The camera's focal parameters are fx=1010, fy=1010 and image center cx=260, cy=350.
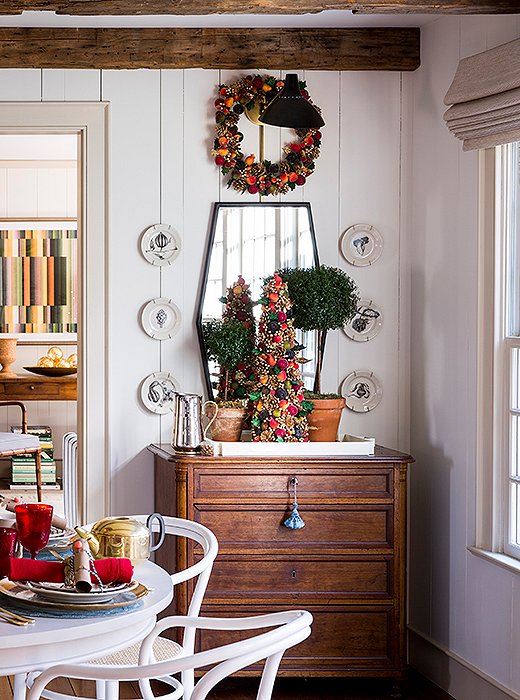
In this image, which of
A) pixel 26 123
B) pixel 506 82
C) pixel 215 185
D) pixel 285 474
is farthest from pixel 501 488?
pixel 26 123

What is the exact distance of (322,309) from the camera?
Answer: 13.3ft

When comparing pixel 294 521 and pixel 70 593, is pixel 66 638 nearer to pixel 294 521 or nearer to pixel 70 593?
pixel 70 593

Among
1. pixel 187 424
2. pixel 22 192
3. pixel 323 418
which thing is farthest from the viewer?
pixel 22 192

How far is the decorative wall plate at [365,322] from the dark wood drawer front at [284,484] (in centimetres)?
74

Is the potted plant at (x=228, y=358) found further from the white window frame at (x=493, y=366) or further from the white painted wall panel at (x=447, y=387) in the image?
the white window frame at (x=493, y=366)

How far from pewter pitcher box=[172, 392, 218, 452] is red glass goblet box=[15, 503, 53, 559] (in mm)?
1517

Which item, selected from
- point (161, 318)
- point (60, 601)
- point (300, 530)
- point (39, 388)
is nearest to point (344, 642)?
point (300, 530)

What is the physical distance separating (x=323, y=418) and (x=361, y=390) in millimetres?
421

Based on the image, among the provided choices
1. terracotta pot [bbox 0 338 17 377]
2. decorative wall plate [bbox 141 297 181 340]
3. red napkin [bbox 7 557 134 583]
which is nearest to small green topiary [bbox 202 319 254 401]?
decorative wall plate [bbox 141 297 181 340]

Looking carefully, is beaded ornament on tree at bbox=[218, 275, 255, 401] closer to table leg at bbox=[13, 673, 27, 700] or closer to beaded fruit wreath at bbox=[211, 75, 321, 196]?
beaded fruit wreath at bbox=[211, 75, 321, 196]

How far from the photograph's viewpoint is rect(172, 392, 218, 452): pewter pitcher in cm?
392

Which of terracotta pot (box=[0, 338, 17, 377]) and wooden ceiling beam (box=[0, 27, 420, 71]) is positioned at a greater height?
wooden ceiling beam (box=[0, 27, 420, 71])

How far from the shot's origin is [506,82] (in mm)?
3256

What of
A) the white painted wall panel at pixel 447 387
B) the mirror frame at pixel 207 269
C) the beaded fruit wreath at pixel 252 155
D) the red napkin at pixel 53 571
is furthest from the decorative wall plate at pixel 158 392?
the red napkin at pixel 53 571
